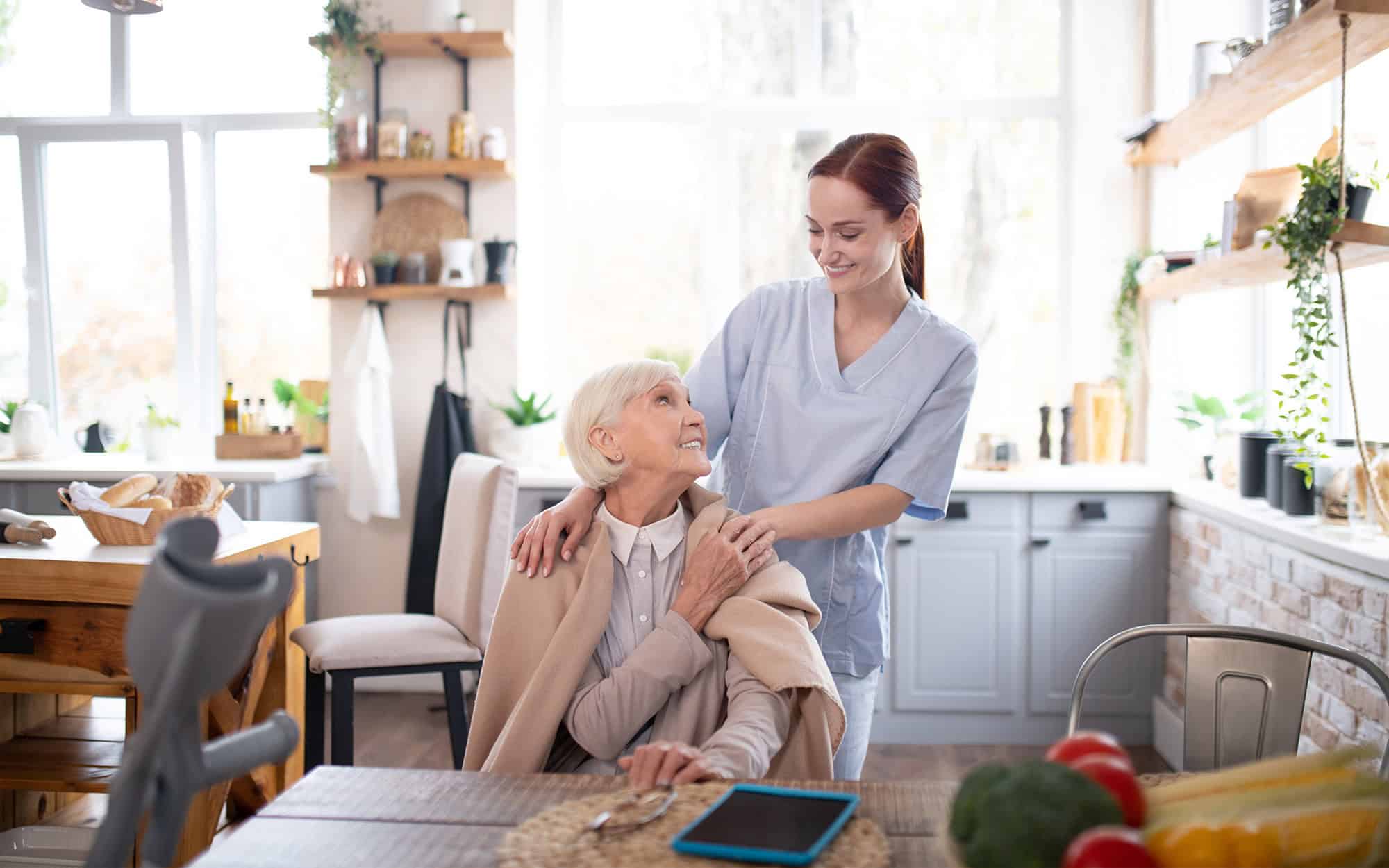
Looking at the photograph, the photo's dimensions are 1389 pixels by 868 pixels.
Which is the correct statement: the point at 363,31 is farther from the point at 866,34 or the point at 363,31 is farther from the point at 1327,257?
the point at 1327,257

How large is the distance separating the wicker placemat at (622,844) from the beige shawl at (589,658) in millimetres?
416

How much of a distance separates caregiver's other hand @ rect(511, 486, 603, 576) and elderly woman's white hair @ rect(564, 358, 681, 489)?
0.05m

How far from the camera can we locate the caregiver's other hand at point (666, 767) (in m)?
1.32

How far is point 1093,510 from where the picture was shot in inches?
146

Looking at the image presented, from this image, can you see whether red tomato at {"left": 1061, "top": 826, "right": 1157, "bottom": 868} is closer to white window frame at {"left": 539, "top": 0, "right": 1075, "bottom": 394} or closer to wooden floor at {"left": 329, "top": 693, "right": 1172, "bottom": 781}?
wooden floor at {"left": 329, "top": 693, "right": 1172, "bottom": 781}

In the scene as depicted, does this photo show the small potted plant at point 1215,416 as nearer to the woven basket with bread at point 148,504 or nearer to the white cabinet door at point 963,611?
the white cabinet door at point 963,611

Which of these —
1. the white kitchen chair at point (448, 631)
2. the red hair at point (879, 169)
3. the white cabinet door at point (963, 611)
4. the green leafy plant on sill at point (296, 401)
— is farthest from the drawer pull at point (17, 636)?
the white cabinet door at point (963, 611)

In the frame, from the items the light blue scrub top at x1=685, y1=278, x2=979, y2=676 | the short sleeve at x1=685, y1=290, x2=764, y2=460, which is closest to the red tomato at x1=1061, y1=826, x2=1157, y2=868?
the light blue scrub top at x1=685, y1=278, x2=979, y2=676

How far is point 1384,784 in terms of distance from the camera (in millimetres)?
798

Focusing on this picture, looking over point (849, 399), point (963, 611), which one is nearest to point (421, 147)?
point (963, 611)

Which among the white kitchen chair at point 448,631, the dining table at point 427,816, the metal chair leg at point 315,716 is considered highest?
the dining table at point 427,816

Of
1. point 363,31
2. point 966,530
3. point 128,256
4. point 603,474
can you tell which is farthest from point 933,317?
point 128,256

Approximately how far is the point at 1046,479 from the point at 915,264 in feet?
6.16

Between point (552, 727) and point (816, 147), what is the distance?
10.9 ft
